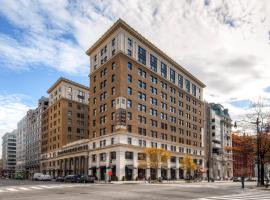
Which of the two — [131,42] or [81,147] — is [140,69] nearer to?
[131,42]

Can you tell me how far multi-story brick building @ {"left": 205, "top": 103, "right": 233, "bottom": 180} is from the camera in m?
112

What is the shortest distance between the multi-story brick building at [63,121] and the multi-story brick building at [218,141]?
45.7 meters

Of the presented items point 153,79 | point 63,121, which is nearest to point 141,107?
point 153,79

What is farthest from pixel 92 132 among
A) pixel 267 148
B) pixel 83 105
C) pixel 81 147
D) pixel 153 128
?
pixel 267 148

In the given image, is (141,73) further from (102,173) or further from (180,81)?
(102,173)

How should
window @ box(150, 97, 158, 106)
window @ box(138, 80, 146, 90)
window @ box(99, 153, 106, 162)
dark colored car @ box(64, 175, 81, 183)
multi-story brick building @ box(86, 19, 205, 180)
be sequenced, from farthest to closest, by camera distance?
window @ box(150, 97, 158, 106) → window @ box(138, 80, 146, 90) → window @ box(99, 153, 106, 162) → multi-story brick building @ box(86, 19, 205, 180) → dark colored car @ box(64, 175, 81, 183)

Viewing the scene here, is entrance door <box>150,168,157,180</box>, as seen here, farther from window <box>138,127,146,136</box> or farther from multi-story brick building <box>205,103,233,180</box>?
multi-story brick building <box>205,103,233,180</box>

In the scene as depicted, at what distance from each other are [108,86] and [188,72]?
32794 mm

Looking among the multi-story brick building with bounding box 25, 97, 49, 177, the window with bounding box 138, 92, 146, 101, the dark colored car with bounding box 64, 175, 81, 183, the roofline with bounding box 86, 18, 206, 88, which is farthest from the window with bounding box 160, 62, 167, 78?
the multi-story brick building with bounding box 25, 97, 49, 177

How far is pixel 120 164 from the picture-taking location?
62250 mm

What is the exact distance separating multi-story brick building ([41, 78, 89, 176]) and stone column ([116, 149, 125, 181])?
33358 millimetres

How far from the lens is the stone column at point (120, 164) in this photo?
203 ft

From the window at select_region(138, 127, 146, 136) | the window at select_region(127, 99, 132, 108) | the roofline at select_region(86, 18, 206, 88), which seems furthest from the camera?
the window at select_region(138, 127, 146, 136)

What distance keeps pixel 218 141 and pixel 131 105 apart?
205 feet
